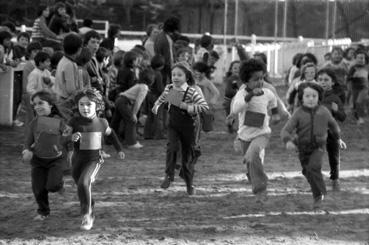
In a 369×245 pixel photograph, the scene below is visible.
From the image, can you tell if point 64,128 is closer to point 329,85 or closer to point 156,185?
point 156,185

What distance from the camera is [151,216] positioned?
8789mm

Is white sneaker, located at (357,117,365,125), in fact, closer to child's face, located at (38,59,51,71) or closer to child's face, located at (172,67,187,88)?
child's face, located at (38,59,51,71)

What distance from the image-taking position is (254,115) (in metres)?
9.55

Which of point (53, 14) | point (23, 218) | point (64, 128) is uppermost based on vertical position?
point (53, 14)

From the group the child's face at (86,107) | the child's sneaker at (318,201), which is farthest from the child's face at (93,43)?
the child's sneaker at (318,201)

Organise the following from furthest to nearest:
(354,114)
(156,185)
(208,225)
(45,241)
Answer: (354,114) → (156,185) → (208,225) → (45,241)

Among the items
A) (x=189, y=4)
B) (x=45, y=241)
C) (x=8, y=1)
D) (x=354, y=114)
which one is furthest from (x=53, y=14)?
(x=8, y=1)

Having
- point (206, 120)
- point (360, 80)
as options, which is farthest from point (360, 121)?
point (206, 120)

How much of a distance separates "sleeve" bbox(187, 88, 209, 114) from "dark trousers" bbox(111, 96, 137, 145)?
4.51 meters

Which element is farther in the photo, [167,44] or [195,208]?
[167,44]

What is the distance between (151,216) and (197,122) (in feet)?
5.33

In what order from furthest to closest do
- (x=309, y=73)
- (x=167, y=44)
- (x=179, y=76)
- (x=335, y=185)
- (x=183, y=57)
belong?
(x=167, y=44) < (x=183, y=57) < (x=309, y=73) < (x=335, y=185) < (x=179, y=76)

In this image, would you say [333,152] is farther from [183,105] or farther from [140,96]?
[140,96]

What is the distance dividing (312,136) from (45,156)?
2.80m
